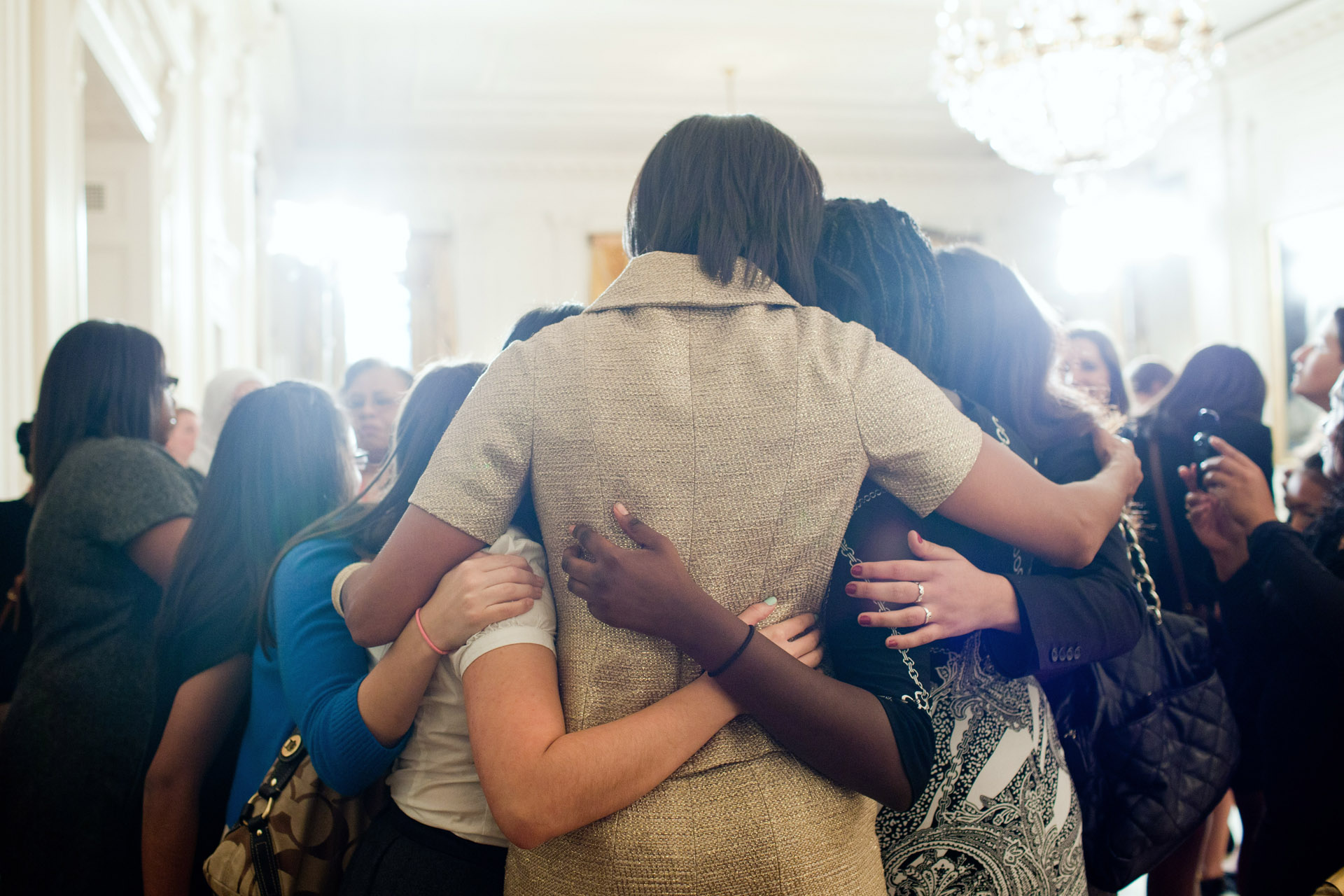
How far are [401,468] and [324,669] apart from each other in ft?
1.10

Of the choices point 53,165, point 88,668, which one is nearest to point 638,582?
point 88,668

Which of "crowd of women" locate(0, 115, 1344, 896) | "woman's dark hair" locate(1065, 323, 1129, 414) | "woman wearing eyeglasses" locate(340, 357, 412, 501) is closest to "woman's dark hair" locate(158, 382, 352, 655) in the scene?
"crowd of women" locate(0, 115, 1344, 896)

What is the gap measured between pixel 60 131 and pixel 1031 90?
4.32 m

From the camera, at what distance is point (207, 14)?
4.76 metres

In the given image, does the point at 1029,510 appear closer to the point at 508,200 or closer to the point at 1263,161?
the point at 1263,161

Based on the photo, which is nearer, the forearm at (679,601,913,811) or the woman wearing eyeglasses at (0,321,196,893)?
the forearm at (679,601,913,811)

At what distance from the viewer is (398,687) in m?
1.17

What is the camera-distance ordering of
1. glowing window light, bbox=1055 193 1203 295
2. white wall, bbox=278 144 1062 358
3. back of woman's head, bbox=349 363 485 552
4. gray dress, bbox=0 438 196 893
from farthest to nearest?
1. white wall, bbox=278 144 1062 358
2. glowing window light, bbox=1055 193 1203 295
3. gray dress, bbox=0 438 196 893
4. back of woman's head, bbox=349 363 485 552

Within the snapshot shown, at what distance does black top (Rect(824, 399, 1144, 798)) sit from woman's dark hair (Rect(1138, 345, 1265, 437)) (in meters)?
1.44

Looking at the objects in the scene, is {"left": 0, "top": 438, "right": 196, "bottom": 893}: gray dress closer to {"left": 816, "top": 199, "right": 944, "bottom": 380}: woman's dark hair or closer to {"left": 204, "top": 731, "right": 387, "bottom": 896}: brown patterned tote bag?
{"left": 204, "top": 731, "right": 387, "bottom": 896}: brown patterned tote bag

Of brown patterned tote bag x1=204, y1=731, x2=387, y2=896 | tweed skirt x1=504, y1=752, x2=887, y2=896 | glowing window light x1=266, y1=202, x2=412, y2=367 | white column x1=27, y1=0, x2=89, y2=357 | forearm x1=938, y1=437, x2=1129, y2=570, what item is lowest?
brown patterned tote bag x1=204, y1=731, x2=387, y2=896

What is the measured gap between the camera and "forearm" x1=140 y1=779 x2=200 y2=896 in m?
1.62

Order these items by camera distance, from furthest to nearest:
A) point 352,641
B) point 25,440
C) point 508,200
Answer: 1. point 508,200
2. point 25,440
3. point 352,641

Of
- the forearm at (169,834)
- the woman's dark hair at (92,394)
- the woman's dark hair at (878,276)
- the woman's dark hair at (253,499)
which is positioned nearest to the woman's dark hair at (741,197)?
the woman's dark hair at (878,276)
